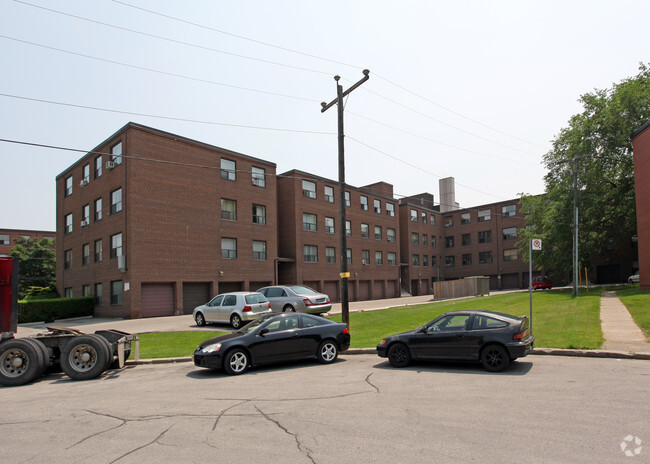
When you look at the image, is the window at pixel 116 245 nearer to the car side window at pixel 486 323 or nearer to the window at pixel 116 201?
the window at pixel 116 201

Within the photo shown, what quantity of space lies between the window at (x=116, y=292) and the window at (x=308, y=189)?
17860mm

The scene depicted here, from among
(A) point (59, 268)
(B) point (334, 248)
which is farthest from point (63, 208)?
(B) point (334, 248)

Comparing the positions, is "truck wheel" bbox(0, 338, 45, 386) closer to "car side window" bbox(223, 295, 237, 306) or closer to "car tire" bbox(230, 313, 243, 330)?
"car tire" bbox(230, 313, 243, 330)

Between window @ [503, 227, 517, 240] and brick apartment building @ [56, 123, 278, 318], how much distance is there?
40660 mm

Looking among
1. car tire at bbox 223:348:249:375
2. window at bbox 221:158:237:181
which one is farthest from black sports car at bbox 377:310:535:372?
window at bbox 221:158:237:181

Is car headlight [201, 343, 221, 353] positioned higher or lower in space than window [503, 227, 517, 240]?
lower

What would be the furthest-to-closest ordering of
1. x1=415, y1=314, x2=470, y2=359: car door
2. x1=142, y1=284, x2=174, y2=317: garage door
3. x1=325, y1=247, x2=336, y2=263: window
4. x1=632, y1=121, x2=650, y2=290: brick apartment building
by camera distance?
x1=325, y1=247, x2=336, y2=263: window, x1=142, y1=284, x2=174, y2=317: garage door, x1=632, y1=121, x2=650, y2=290: brick apartment building, x1=415, y1=314, x2=470, y2=359: car door

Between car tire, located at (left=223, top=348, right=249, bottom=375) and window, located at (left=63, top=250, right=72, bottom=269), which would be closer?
car tire, located at (left=223, top=348, right=249, bottom=375)

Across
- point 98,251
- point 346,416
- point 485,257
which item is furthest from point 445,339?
point 485,257

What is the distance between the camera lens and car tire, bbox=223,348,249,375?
32.5 ft

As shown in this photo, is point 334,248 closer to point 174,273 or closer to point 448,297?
point 448,297

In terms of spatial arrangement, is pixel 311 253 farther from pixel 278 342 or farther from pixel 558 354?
pixel 558 354

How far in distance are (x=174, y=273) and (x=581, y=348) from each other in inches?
949

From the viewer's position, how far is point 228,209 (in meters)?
33.1
